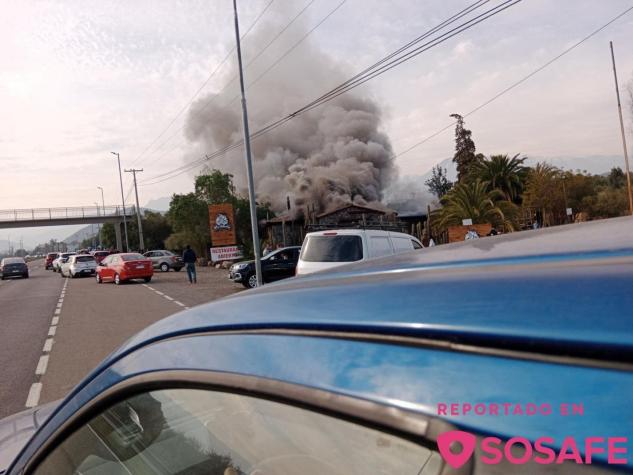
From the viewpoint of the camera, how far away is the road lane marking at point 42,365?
7.45 meters

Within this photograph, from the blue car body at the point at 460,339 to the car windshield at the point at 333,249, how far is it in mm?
8712

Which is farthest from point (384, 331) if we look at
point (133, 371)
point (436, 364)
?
point (133, 371)

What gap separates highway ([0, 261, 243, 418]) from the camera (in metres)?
6.70

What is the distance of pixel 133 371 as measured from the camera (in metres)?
1.29

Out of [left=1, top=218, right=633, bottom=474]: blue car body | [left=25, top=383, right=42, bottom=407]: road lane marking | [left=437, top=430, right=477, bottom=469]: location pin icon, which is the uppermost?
[left=1, top=218, right=633, bottom=474]: blue car body

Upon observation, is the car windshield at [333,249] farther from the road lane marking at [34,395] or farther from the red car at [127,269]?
the red car at [127,269]

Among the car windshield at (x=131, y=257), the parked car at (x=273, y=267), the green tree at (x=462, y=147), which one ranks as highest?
the green tree at (x=462, y=147)

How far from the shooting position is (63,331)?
36.4 ft

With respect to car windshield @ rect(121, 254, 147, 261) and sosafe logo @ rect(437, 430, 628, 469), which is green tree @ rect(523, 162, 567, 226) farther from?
sosafe logo @ rect(437, 430, 628, 469)

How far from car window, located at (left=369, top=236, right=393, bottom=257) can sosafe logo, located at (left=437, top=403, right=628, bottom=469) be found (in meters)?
9.18

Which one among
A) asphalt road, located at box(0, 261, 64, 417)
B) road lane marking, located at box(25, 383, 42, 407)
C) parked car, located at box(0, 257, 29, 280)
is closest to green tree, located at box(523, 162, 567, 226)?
→ asphalt road, located at box(0, 261, 64, 417)

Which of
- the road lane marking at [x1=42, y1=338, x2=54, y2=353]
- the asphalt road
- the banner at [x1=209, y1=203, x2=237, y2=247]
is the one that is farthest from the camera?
the banner at [x1=209, y1=203, x2=237, y2=247]

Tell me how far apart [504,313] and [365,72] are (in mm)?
16085

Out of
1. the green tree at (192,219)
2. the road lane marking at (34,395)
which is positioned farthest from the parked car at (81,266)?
the road lane marking at (34,395)
